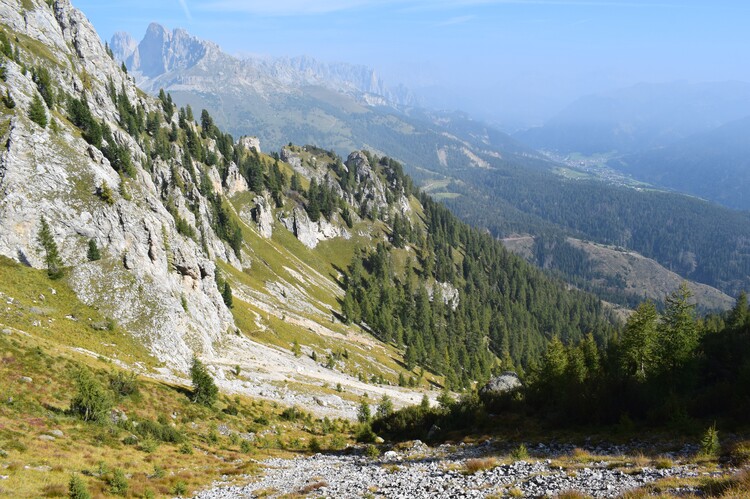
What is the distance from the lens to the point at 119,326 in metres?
60.3

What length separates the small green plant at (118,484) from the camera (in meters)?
24.5

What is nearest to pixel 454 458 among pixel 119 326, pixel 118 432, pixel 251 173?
pixel 118 432

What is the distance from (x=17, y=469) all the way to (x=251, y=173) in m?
174

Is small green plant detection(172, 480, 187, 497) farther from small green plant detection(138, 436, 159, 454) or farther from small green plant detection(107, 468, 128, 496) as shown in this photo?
small green plant detection(138, 436, 159, 454)

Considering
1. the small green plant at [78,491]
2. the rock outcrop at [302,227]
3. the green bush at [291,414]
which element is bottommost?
the green bush at [291,414]

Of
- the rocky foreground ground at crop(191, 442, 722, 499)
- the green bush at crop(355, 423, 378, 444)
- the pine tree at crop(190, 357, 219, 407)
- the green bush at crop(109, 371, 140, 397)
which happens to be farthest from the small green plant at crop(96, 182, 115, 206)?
the rocky foreground ground at crop(191, 442, 722, 499)

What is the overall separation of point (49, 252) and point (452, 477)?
64.2 m

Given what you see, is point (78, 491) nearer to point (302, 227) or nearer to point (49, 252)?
point (49, 252)

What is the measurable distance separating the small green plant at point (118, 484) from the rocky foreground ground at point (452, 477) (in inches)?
168

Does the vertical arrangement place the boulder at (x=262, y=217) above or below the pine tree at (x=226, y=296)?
above

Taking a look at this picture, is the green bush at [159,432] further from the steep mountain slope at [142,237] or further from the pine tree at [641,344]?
the pine tree at [641,344]

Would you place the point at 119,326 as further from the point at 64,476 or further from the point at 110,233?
the point at 64,476

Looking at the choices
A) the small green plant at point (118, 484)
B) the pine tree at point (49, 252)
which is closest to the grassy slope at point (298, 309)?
the pine tree at point (49, 252)

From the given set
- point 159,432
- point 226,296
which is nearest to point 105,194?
point 226,296
